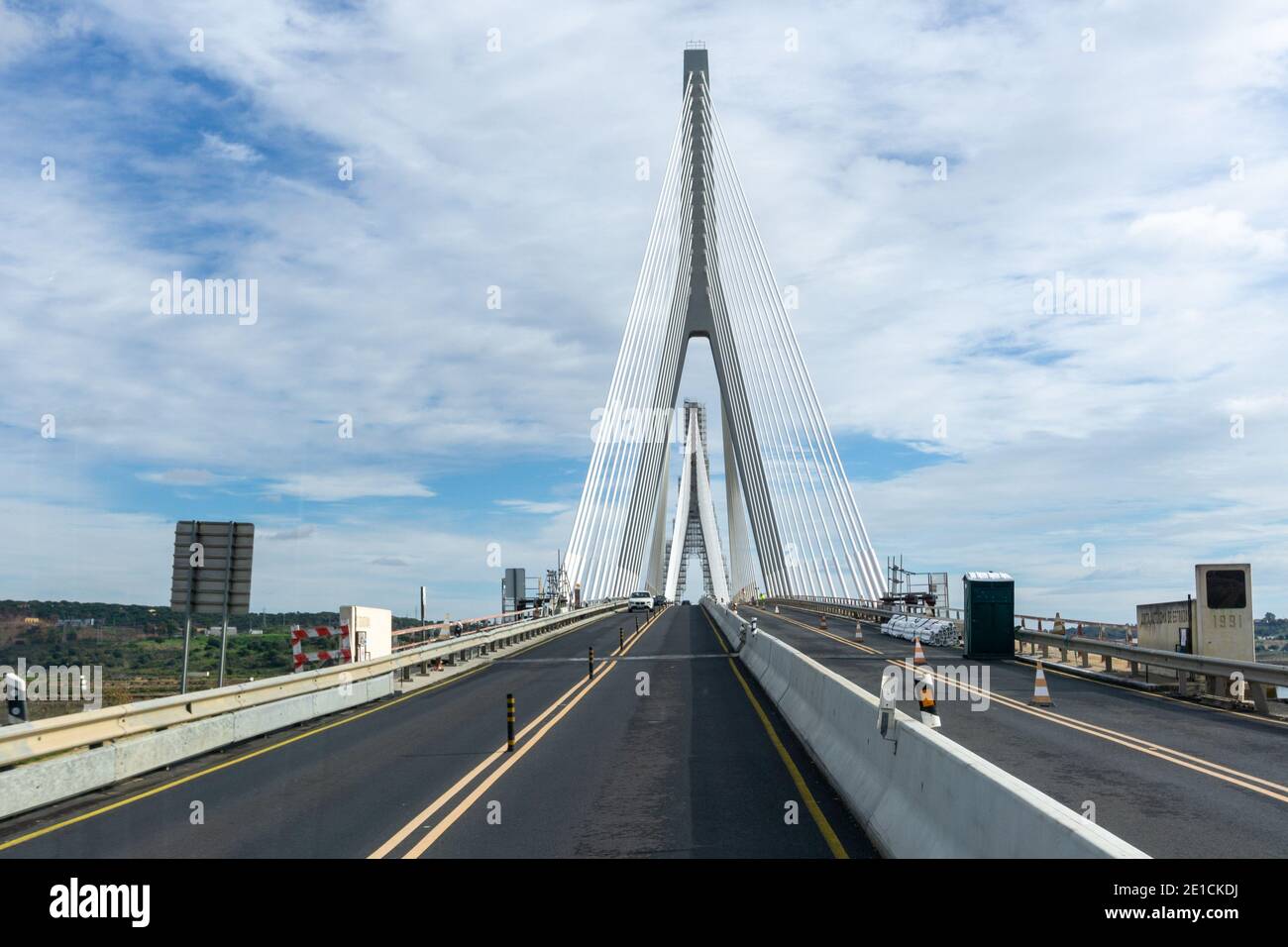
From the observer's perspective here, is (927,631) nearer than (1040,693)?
No

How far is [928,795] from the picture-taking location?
8062 mm

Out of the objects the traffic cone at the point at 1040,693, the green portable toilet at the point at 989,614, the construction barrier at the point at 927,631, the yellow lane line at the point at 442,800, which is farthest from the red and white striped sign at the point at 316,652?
the construction barrier at the point at 927,631

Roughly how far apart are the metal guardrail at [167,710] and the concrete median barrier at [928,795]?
834cm

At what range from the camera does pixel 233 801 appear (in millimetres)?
11555

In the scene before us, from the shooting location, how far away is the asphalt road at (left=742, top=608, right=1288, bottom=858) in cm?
954

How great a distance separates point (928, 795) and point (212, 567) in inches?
568

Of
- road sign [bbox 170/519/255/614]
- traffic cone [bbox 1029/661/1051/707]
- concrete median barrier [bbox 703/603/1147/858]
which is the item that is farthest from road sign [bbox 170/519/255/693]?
traffic cone [bbox 1029/661/1051/707]

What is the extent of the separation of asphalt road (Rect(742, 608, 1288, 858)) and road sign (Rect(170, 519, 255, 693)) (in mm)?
11471

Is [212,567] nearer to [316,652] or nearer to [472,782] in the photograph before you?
[316,652]

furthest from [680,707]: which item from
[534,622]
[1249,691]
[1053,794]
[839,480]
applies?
[839,480]

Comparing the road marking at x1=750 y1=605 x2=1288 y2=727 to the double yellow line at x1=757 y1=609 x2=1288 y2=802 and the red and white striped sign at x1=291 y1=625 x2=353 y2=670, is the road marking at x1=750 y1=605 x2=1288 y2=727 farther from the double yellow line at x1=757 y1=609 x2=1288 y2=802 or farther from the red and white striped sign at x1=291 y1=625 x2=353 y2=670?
the red and white striped sign at x1=291 y1=625 x2=353 y2=670

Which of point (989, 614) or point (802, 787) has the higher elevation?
point (989, 614)

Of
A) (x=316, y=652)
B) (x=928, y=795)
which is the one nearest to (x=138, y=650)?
(x=316, y=652)
